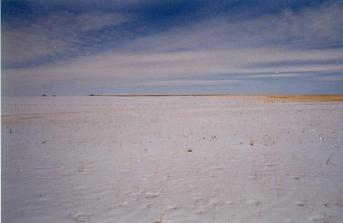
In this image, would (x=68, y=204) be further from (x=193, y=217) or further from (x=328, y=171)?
(x=328, y=171)

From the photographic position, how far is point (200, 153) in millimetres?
11961

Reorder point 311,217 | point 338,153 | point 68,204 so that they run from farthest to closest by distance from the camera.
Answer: point 338,153, point 68,204, point 311,217

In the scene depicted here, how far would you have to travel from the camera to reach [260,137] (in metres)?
15.6

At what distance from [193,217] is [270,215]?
1566 millimetres

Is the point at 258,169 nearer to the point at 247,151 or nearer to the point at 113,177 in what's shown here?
the point at 247,151

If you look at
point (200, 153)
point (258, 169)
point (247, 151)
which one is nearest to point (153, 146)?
point (200, 153)

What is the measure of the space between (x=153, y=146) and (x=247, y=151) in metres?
4.05

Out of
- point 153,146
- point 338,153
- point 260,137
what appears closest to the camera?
point 338,153

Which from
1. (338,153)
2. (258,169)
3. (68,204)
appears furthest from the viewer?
(338,153)

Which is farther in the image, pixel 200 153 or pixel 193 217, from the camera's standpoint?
pixel 200 153

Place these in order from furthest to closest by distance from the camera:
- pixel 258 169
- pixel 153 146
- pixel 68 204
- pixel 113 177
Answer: pixel 153 146 → pixel 258 169 → pixel 113 177 → pixel 68 204

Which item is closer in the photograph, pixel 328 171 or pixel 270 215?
pixel 270 215

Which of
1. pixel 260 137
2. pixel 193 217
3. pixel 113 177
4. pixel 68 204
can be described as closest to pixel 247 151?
pixel 260 137

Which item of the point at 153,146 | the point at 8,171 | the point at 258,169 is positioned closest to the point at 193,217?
the point at 258,169
